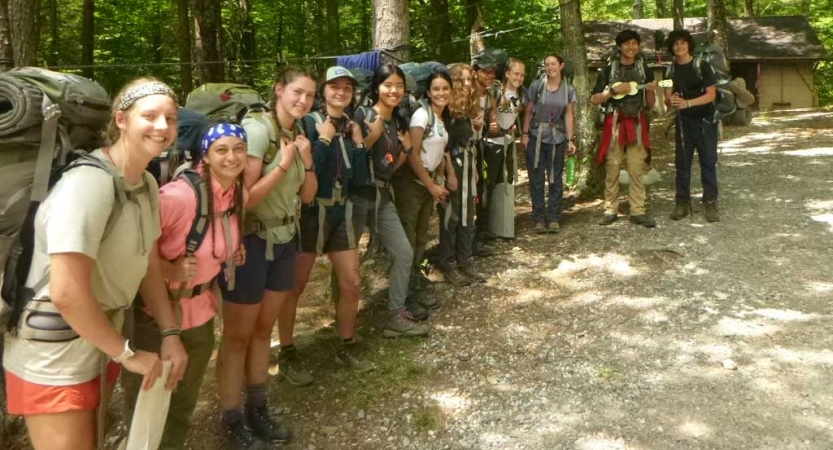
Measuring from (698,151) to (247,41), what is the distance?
1274cm

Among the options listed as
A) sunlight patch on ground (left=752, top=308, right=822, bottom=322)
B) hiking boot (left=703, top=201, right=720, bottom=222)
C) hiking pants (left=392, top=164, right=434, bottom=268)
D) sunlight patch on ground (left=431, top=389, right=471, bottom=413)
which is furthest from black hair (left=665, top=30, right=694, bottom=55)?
sunlight patch on ground (left=431, top=389, right=471, bottom=413)

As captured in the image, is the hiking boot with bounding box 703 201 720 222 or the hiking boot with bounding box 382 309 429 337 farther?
the hiking boot with bounding box 703 201 720 222

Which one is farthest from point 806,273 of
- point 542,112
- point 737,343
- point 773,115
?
point 773,115

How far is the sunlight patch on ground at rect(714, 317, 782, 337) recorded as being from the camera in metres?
4.72

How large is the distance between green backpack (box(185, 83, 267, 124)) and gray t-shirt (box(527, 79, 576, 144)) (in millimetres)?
4199

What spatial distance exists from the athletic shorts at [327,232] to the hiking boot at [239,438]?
131cm

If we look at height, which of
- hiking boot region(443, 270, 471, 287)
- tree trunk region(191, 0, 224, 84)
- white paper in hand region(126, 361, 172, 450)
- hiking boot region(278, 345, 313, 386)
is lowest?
hiking boot region(278, 345, 313, 386)

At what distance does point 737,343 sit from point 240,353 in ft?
12.1

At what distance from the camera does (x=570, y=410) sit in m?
3.93

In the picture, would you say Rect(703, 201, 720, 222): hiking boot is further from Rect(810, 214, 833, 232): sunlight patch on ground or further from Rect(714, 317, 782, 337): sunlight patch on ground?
Rect(714, 317, 782, 337): sunlight patch on ground

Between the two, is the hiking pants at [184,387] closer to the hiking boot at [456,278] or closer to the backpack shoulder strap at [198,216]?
the backpack shoulder strap at [198,216]

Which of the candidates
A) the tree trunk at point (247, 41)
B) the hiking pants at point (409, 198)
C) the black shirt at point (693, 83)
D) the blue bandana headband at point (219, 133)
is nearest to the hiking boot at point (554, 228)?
the black shirt at point (693, 83)

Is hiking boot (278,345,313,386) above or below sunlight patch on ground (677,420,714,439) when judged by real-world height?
above

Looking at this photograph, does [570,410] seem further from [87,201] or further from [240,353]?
[87,201]
